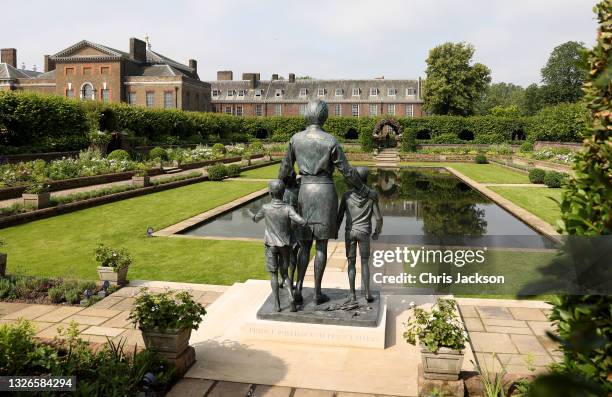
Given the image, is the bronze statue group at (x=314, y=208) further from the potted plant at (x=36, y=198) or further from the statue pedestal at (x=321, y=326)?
the potted plant at (x=36, y=198)

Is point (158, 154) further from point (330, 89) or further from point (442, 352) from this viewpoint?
point (330, 89)

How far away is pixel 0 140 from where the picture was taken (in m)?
22.1

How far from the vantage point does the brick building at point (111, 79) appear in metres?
49.0

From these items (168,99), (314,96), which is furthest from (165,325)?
(314,96)

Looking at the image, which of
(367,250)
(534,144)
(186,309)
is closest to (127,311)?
(186,309)

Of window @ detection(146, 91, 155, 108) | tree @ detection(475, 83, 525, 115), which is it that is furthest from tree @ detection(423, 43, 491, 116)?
window @ detection(146, 91, 155, 108)

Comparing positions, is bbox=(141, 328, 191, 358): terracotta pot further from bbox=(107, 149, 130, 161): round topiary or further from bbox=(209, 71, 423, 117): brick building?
bbox=(209, 71, 423, 117): brick building

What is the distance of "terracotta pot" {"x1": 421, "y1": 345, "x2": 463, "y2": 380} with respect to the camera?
13.4ft

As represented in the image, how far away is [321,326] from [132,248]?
5.68 m

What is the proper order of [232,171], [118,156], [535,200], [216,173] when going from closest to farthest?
[535,200], [216,173], [232,171], [118,156]

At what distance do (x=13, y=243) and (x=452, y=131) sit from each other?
Result: 44451 mm

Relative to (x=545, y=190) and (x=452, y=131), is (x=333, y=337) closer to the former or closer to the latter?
(x=545, y=190)

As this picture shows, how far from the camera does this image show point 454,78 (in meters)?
51.4

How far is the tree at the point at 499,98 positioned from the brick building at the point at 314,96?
82.6 feet
